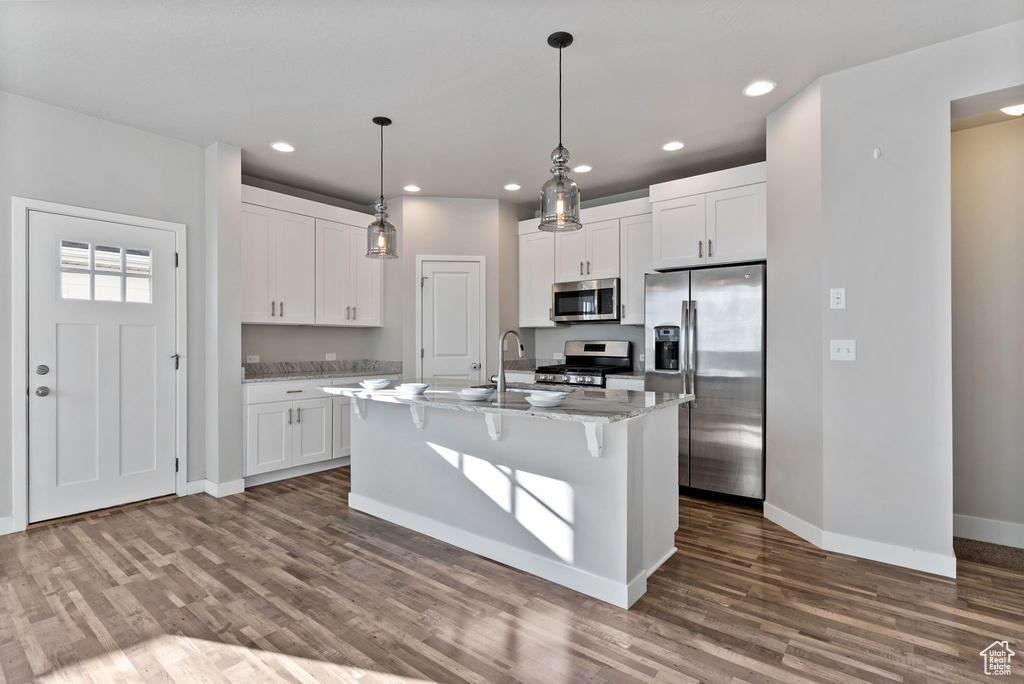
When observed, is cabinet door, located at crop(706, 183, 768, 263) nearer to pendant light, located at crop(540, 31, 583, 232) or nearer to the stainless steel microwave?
the stainless steel microwave

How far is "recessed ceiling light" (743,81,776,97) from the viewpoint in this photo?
2.98 metres

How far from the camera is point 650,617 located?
214cm

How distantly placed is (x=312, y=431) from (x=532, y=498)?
2.72 metres

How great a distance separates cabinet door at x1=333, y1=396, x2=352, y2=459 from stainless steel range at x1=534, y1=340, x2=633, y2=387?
1825 mm

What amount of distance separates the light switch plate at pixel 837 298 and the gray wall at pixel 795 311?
0.18 feet

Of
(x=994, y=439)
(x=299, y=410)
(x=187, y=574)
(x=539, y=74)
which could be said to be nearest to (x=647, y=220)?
(x=539, y=74)

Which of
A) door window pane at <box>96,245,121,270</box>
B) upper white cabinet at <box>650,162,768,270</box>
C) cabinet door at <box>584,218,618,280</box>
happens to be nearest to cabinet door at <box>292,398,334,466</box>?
door window pane at <box>96,245,121,270</box>

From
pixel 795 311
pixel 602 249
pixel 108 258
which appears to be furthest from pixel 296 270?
pixel 795 311

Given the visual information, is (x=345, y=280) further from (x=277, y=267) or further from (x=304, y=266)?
(x=277, y=267)

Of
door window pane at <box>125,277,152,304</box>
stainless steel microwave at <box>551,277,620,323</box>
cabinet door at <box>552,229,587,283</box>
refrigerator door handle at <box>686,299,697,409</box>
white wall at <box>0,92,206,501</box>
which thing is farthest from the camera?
cabinet door at <box>552,229,587,283</box>

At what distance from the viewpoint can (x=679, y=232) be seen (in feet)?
13.5

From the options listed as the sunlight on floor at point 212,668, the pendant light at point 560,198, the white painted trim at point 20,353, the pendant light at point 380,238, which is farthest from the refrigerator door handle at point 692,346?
the white painted trim at point 20,353

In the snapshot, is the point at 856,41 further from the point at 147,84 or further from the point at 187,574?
the point at 187,574

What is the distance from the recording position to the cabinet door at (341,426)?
472cm
